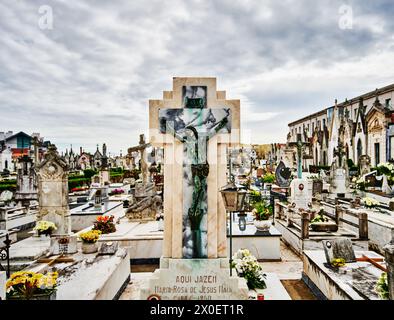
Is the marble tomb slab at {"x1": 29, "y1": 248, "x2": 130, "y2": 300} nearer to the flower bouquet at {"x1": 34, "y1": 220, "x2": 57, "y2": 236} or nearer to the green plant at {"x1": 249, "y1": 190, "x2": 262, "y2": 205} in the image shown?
the flower bouquet at {"x1": 34, "y1": 220, "x2": 57, "y2": 236}

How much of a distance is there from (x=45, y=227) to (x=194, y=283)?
7.65m

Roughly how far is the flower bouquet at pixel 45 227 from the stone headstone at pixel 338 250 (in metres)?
9.16

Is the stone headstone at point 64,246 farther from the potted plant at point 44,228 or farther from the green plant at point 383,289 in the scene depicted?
the green plant at point 383,289

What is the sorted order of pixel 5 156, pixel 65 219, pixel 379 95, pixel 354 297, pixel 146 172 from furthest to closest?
pixel 5 156 < pixel 379 95 < pixel 146 172 < pixel 65 219 < pixel 354 297

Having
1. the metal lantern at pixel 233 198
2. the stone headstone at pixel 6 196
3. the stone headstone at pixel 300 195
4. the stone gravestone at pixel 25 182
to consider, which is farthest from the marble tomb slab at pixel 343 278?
the stone gravestone at pixel 25 182

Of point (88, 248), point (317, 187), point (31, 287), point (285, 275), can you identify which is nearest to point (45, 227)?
point (88, 248)

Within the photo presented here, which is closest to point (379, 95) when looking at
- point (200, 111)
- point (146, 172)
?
point (146, 172)

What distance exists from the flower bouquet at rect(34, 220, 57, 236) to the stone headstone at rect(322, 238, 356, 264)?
916 centimetres

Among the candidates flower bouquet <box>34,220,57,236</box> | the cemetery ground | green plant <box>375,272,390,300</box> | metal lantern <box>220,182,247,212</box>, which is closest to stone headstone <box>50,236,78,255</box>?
the cemetery ground

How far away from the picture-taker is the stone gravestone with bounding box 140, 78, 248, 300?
16.7 ft

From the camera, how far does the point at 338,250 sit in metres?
7.00

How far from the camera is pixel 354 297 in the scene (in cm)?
514

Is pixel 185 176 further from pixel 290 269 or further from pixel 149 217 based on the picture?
pixel 149 217
